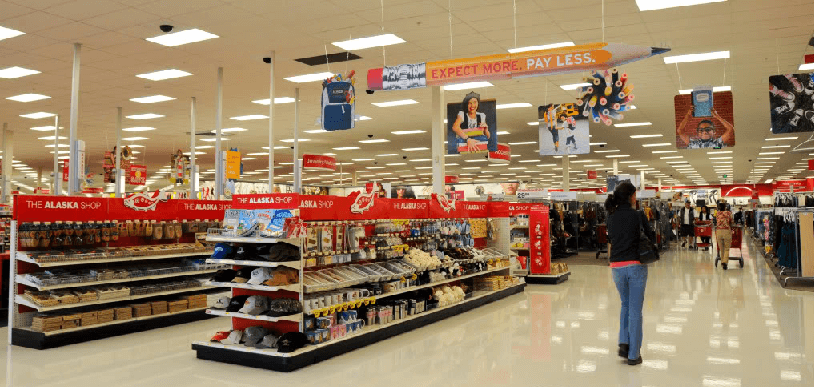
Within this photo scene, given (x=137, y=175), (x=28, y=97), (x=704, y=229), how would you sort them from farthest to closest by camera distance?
(x=137, y=175) < (x=704, y=229) < (x=28, y=97)

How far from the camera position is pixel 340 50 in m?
9.30

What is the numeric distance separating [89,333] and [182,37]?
4145mm

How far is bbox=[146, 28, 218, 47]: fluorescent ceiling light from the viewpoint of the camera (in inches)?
332

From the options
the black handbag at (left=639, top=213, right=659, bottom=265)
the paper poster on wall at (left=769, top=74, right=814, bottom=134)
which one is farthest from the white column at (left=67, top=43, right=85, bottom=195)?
the paper poster on wall at (left=769, top=74, right=814, bottom=134)

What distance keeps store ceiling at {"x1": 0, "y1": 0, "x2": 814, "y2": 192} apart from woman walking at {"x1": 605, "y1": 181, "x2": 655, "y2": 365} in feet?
9.06

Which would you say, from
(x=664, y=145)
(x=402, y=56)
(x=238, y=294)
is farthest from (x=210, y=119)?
(x=664, y=145)

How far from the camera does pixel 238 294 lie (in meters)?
6.50

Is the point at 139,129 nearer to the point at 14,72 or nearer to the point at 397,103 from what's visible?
the point at 14,72

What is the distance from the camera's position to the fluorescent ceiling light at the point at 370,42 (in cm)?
862

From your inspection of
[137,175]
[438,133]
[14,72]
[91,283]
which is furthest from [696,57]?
[137,175]

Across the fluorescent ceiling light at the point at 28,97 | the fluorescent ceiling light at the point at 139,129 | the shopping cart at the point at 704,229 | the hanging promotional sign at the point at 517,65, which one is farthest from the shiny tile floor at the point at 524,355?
the shopping cart at the point at 704,229

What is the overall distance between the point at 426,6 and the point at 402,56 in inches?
90.1

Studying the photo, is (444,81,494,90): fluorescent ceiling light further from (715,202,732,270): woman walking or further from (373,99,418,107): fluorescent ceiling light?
(715,202,732,270): woman walking

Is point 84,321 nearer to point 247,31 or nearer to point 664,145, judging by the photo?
point 247,31
